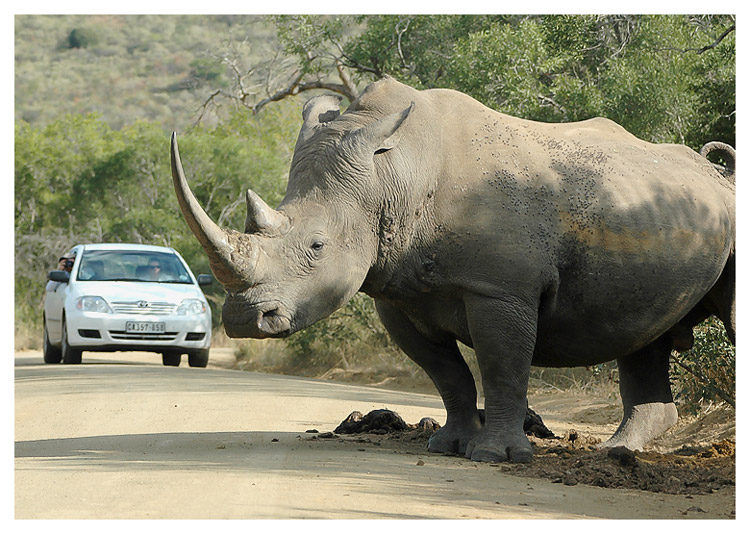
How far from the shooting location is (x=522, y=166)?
775 cm

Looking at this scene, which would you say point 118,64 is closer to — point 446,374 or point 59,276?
point 59,276

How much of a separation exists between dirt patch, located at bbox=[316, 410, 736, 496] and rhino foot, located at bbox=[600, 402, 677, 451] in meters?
0.20

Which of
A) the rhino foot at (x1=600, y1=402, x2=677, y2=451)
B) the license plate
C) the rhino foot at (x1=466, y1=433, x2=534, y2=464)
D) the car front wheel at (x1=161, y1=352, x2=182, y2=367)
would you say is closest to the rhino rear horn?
the rhino foot at (x1=466, y1=433, x2=534, y2=464)

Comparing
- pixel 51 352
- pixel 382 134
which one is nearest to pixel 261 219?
pixel 382 134

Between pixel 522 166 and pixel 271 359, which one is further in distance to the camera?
pixel 271 359

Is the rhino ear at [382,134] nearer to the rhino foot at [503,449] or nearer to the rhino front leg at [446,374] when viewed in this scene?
the rhino front leg at [446,374]

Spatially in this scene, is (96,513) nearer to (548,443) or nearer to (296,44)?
(548,443)

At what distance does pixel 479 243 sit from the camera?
7500mm

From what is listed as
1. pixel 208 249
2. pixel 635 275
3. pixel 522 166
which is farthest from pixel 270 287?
pixel 635 275

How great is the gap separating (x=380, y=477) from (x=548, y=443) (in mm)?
2426

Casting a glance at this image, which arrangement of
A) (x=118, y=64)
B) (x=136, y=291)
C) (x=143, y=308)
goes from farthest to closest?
(x=118, y=64)
(x=136, y=291)
(x=143, y=308)

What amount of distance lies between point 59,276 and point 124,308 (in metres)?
1.40

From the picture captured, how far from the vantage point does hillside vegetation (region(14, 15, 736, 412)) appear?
15.3 meters

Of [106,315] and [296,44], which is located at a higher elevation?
[296,44]
